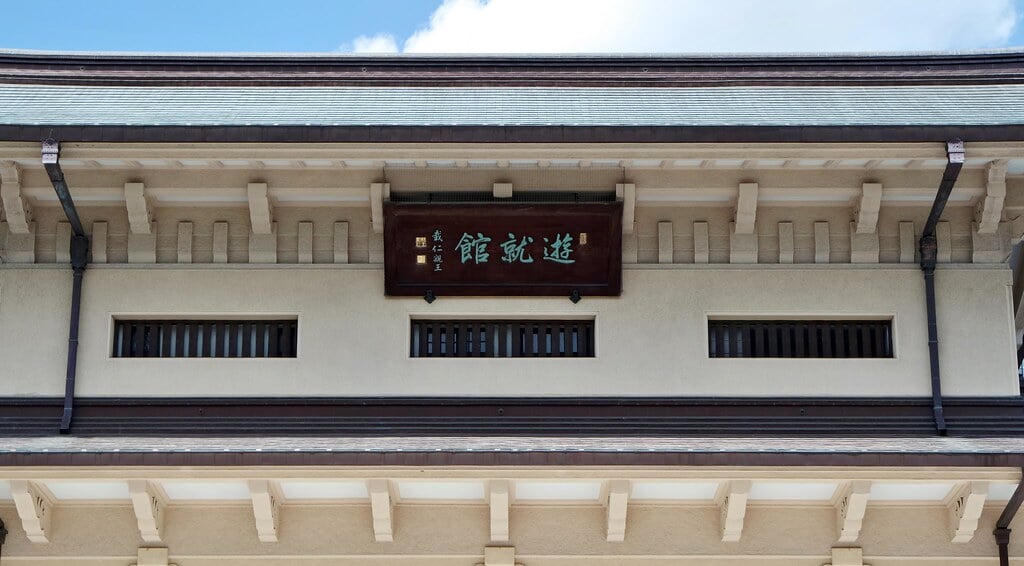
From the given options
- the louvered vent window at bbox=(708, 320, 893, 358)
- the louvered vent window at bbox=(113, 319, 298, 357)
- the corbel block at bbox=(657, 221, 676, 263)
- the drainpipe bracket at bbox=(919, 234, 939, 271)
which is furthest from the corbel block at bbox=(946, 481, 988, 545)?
the louvered vent window at bbox=(113, 319, 298, 357)

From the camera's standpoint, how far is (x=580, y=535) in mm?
13719

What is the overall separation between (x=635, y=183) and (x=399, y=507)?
4.43 m

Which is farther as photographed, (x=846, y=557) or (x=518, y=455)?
(x=846, y=557)

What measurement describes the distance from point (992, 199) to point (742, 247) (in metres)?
2.77

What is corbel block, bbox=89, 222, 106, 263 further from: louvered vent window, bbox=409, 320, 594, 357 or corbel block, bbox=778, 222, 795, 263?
corbel block, bbox=778, 222, 795, 263

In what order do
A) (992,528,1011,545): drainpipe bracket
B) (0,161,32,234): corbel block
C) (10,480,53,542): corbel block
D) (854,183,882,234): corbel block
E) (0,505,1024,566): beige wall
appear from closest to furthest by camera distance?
1. (10,480,53,542): corbel block
2. (992,528,1011,545): drainpipe bracket
3. (0,505,1024,566): beige wall
4. (0,161,32,234): corbel block
5. (854,183,882,234): corbel block

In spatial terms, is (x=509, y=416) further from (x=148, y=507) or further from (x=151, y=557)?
(x=151, y=557)

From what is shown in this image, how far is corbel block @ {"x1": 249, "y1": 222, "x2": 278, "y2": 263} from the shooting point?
47.4 feet

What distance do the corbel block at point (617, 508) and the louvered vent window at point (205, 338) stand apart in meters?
3.95

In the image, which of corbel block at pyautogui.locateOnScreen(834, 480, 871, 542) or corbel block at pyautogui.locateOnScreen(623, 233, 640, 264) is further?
corbel block at pyautogui.locateOnScreen(623, 233, 640, 264)

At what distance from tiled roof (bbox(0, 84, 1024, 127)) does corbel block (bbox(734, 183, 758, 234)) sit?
0.86 meters

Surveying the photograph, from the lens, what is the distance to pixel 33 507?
13.0 metres

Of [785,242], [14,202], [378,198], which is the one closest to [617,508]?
[785,242]

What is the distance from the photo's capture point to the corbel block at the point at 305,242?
1445 centimetres
